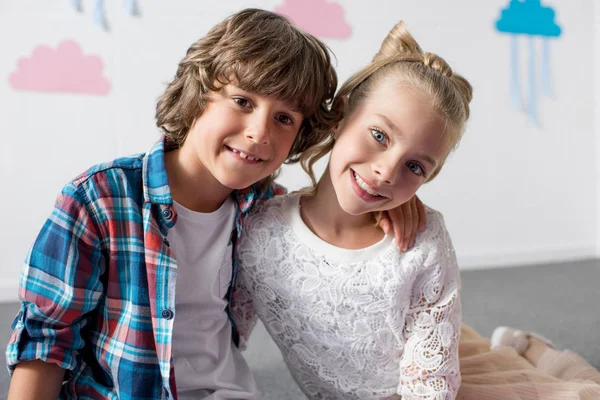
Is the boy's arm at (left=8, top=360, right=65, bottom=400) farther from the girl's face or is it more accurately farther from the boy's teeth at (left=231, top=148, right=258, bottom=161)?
the girl's face

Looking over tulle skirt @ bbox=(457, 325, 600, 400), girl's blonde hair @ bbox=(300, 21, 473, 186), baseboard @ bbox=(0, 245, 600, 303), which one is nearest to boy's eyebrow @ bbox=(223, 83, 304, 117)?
girl's blonde hair @ bbox=(300, 21, 473, 186)

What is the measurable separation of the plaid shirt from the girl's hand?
1.33 ft

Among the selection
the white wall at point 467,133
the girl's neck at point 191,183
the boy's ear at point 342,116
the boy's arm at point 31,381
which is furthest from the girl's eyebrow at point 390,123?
the white wall at point 467,133

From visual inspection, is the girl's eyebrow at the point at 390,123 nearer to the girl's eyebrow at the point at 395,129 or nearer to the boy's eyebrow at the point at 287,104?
the girl's eyebrow at the point at 395,129

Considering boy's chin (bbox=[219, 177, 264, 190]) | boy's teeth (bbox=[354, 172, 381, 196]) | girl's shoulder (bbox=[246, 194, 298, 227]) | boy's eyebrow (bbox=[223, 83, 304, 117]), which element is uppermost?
boy's eyebrow (bbox=[223, 83, 304, 117])

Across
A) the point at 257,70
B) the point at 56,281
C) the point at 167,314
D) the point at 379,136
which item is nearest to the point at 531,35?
the point at 379,136

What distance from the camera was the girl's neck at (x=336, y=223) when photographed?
1.14m

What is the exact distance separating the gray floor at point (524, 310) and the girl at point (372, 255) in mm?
465

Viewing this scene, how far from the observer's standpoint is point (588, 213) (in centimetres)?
314

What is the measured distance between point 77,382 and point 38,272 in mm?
227

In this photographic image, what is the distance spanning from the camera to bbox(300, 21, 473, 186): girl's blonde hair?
1050mm

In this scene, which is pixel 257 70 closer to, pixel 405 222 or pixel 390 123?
pixel 390 123

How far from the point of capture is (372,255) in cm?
111

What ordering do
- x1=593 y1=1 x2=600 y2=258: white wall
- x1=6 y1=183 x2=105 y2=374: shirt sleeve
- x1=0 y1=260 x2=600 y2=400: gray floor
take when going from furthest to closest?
x1=593 y1=1 x2=600 y2=258: white wall
x1=0 y1=260 x2=600 y2=400: gray floor
x1=6 y1=183 x2=105 y2=374: shirt sleeve
